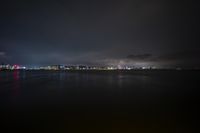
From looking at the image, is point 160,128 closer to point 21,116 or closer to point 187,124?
point 187,124

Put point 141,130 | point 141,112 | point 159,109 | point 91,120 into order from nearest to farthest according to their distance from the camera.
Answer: point 141,130, point 91,120, point 141,112, point 159,109

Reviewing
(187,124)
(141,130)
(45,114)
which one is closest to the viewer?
(141,130)

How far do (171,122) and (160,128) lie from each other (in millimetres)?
1422

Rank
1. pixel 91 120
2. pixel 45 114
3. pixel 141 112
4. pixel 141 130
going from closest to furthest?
pixel 141 130, pixel 91 120, pixel 45 114, pixel 141 112

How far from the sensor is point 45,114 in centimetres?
1091

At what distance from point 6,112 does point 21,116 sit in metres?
1.99

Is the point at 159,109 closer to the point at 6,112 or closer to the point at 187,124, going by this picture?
the point at 187,124

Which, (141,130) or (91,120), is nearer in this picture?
(141,130)

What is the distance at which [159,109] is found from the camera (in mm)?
12680

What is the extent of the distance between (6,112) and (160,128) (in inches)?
441

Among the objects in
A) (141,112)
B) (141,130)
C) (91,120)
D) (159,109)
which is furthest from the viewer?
(159,109)

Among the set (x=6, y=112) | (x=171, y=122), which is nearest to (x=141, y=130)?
(x=171, y=122)

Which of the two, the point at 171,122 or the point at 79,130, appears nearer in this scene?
the point at 79,130

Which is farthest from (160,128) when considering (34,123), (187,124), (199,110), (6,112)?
(6,112)
